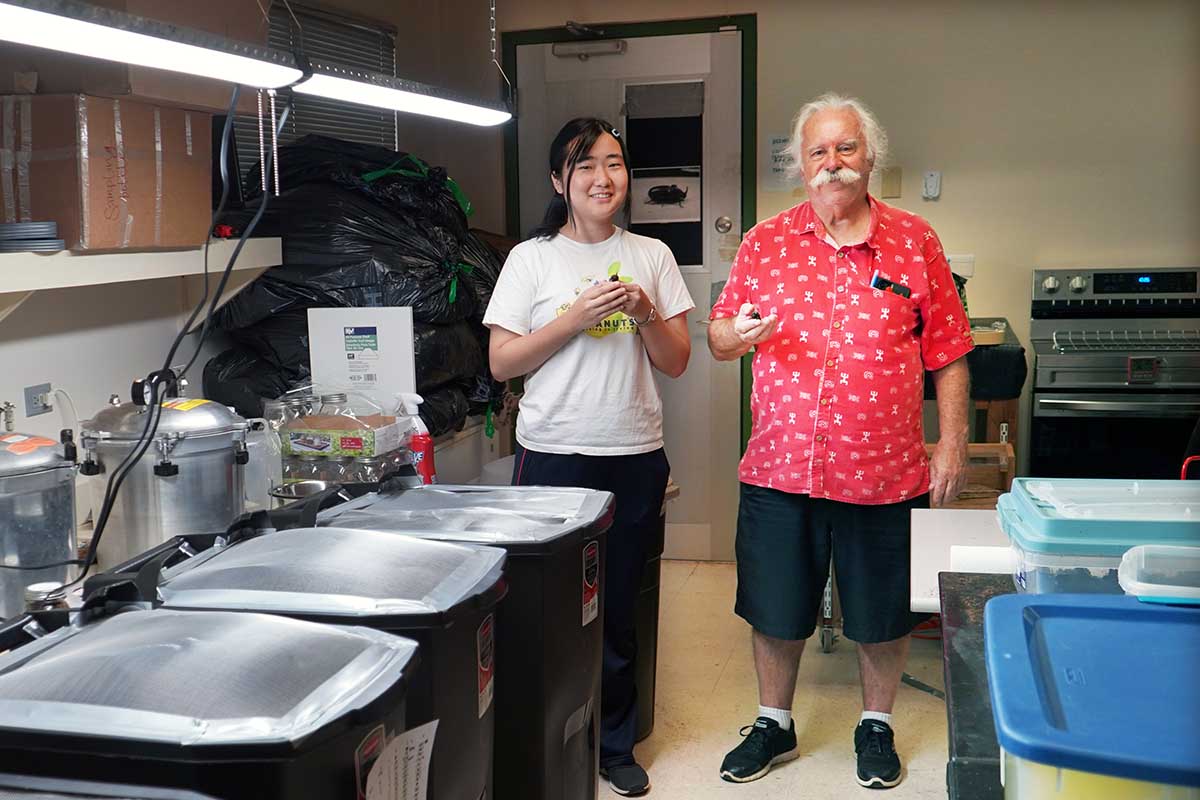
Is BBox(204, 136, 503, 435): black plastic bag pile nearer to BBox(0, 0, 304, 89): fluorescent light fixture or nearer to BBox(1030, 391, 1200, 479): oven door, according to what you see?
BBox(0, 0, 304, 89): fluorescent light fixture

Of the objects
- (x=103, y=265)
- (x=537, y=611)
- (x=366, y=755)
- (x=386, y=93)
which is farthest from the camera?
(x=103, y=265)

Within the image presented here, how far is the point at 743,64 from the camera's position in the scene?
4.60m

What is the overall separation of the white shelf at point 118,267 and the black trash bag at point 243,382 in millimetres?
197

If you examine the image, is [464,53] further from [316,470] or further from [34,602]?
[34,602]

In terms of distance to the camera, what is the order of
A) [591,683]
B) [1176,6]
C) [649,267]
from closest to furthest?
[591,683], [649,267], [1176,6]

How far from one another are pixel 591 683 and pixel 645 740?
4.16 ft

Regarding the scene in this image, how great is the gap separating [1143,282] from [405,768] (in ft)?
12.3

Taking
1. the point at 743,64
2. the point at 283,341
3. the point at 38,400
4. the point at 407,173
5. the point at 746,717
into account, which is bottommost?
the point at 746,717

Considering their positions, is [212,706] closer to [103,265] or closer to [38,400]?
[103,265]

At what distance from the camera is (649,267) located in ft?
9.23

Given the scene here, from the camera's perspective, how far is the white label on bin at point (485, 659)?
157cm

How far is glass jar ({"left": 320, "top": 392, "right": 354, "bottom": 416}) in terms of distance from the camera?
281 centimetres

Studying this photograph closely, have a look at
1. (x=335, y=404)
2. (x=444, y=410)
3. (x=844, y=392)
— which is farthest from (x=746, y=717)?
(x=335, y=404)

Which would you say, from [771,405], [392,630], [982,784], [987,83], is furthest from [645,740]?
[987,83]
